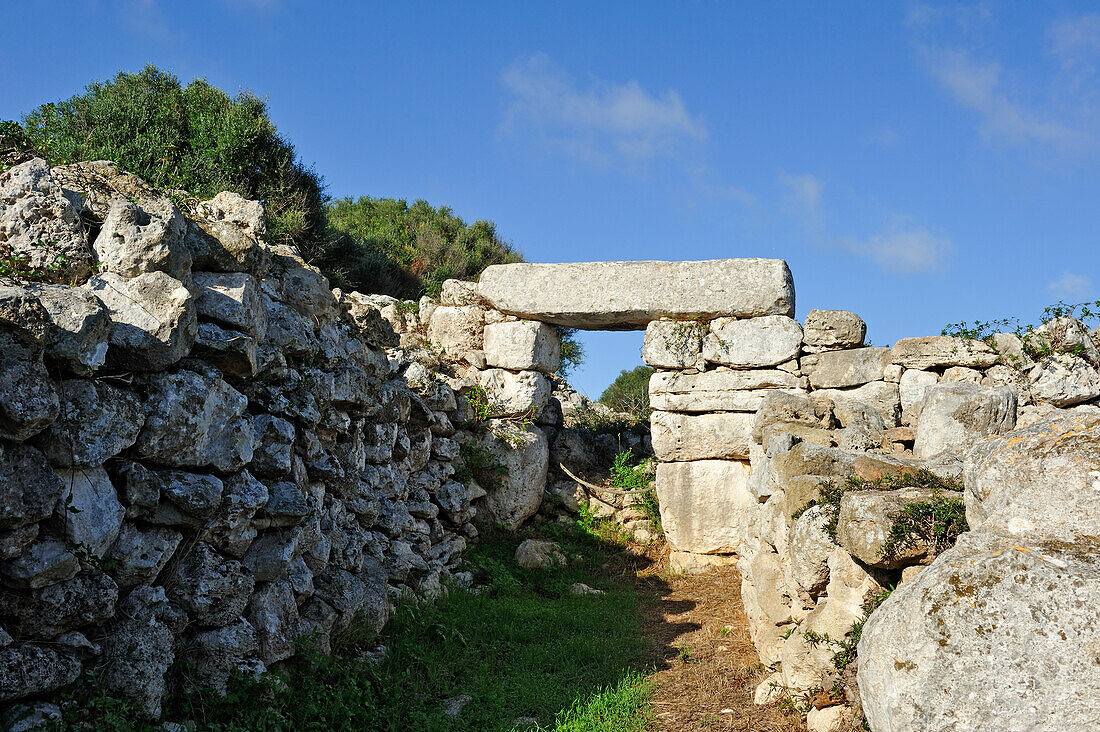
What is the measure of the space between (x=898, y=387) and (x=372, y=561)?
18.2 feet

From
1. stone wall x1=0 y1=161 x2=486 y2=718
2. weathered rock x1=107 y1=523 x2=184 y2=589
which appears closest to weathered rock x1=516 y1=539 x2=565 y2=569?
stone wall x1=0 y1=161 x2=486 y2=718

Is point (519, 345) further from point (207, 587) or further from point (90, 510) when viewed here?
point (90, 510)

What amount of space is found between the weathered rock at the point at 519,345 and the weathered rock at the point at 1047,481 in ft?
23.6

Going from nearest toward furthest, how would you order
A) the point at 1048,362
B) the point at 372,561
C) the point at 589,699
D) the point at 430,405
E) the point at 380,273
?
the point at 589,699 < the point at 372,561 < the point at 1048,362 < the point at 430,405 < the point at 380,273

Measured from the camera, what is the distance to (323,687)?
484 cm

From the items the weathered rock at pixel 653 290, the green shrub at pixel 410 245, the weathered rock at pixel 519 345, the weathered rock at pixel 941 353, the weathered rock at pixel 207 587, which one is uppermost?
the green shrub at pixel 410 245

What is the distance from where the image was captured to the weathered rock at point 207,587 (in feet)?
14.1

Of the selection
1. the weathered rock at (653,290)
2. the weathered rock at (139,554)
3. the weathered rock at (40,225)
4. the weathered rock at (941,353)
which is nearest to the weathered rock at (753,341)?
the weathered rock at (653,290)

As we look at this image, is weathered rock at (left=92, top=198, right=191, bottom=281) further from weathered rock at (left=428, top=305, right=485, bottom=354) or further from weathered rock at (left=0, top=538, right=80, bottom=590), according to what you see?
weathered rock at (left=428, top=305, right=485, bottom=354)

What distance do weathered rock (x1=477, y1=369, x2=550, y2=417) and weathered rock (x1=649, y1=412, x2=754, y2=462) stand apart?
147 centimetres

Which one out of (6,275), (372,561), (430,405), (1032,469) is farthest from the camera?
(430,405)

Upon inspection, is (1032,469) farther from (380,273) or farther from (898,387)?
(380,273)

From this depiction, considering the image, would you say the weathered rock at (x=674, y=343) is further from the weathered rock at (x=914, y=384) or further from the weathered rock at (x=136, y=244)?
the weathered rock at (x=136, y=244)

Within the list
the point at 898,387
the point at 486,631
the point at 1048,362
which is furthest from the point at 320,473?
the point at 1048,362
